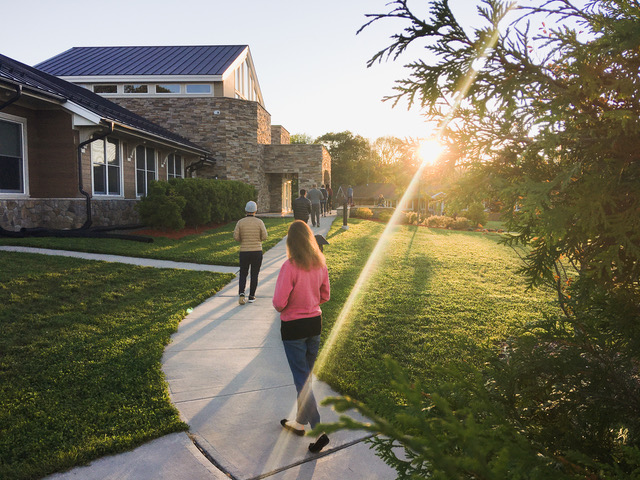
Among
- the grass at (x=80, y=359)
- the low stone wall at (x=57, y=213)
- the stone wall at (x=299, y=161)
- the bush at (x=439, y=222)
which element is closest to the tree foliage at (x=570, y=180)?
the grass at (x=80, y=359)

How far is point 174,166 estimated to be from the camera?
868 inches

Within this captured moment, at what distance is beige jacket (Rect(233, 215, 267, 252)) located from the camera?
7723 mm

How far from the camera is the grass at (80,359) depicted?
3506mm

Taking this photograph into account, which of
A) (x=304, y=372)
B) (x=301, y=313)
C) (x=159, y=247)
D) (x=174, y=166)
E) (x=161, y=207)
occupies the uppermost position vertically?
(x=174, y=166)

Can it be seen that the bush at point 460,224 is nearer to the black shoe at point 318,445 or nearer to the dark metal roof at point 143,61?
the dark metal roof at point 143,61

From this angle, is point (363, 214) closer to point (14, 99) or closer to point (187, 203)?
point (187, 203)

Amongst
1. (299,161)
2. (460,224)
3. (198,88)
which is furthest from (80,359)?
(299,161)

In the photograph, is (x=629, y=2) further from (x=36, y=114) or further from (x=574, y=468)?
(x=36, y=114)

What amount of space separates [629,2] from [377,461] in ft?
10.6

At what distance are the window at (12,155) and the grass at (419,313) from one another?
866cm

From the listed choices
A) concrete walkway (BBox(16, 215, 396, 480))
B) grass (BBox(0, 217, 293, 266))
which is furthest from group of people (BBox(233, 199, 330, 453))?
grass (BBox(0, 217, 293, 266))

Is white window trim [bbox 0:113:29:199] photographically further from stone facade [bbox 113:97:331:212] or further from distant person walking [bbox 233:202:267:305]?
stone facade [bbox 113:97:331:212]

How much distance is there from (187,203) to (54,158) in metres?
4.22

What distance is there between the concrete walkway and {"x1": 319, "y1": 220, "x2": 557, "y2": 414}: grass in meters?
0.57
